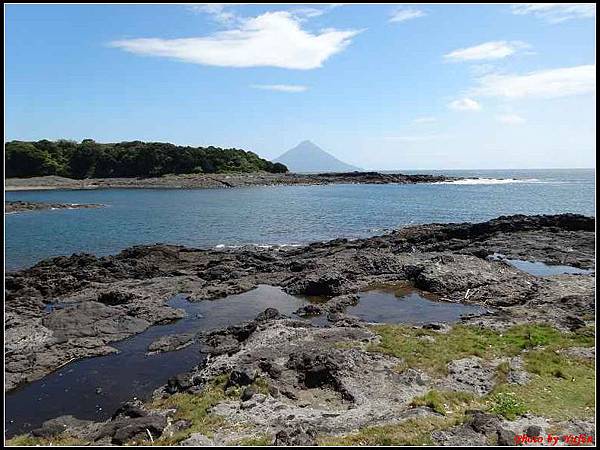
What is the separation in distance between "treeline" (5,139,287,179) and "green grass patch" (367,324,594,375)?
154256 mm

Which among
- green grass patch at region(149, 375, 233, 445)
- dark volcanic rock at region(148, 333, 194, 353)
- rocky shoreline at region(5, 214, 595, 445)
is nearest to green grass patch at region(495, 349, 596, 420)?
rocky shoreline at region(5, 214, 595, 445)

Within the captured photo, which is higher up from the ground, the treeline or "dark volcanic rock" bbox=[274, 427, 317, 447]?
the treeline

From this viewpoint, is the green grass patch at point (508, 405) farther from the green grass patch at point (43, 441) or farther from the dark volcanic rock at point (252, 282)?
the green grass patch at point (43, 441)

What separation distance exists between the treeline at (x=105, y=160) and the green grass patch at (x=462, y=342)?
154256 millimetres

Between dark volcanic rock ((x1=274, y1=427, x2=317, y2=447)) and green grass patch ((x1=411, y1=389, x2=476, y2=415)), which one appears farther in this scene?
green grass patch ((x1=411, y1=389, x2=476, y2=415))

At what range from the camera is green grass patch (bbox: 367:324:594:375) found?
20000 millimetres

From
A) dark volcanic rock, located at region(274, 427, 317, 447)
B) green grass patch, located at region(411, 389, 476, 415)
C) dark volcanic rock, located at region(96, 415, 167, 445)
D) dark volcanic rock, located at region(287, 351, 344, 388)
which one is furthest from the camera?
dark volcanic rock, located at region(287, 351, 344, 388)

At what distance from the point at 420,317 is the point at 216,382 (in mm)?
13780

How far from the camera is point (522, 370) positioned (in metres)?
18.4

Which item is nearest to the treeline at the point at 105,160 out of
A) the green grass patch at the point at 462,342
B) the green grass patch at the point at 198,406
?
the green grass patch at the point at 462,342

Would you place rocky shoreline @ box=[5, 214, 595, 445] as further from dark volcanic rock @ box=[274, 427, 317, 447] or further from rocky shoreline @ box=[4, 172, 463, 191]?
rocky shoreline @ box=[4, 172, 463, 191]

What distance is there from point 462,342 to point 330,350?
244 inches

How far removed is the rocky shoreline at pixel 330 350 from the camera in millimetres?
14461

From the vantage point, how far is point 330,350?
2028 centimetres
